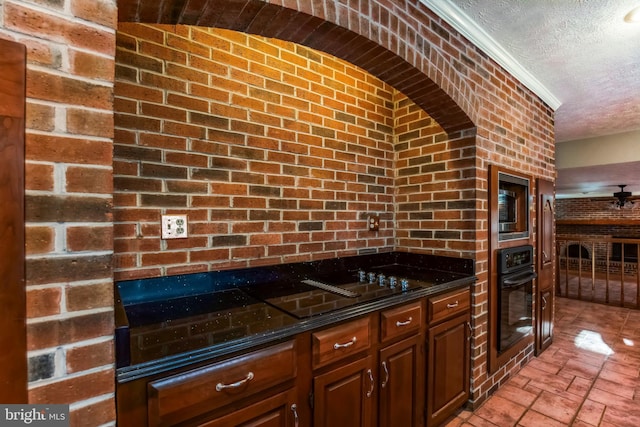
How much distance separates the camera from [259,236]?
69.7 inches

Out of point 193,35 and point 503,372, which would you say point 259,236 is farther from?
point 503,372

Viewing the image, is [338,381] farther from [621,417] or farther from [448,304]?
[621,417]

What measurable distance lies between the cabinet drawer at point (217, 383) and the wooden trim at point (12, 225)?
32 centimetres

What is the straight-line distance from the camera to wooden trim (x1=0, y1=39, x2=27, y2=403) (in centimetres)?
66

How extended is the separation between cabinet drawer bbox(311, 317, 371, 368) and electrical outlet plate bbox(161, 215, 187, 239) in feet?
2.64

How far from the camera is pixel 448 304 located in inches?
73.3

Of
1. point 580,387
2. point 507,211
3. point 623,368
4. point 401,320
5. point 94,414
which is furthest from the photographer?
point 623,368

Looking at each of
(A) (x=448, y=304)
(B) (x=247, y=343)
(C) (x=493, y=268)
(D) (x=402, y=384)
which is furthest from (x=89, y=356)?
(C) (x=493, y=268)

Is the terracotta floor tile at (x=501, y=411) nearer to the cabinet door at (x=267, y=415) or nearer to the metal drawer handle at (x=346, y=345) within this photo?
the metal drawer handle at (x=346, y=345)

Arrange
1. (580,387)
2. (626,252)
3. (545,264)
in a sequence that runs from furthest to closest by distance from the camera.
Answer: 1. (626,252)
2. (545,264)
3. (580,387)

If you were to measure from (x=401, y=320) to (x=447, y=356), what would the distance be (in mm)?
570

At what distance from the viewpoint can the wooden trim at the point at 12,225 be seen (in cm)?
66

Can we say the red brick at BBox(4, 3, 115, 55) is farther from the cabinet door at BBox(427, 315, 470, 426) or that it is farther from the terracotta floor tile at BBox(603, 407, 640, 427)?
the terracotta floor tile at BBox(603, 407, 640, 427)

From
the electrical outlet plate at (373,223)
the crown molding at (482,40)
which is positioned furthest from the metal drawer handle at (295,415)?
the crown molding at (482,40)
